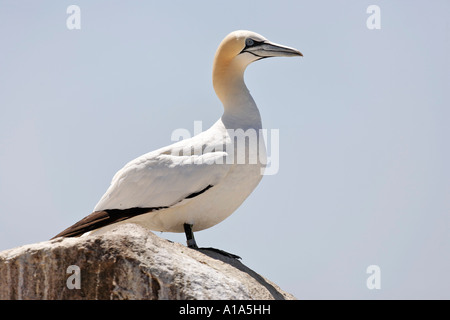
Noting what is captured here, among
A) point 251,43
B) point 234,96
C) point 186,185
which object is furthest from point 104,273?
point 251,43

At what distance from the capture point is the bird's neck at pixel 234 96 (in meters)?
9.56

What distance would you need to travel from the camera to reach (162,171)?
29.9 ft

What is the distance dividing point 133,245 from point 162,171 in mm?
2340

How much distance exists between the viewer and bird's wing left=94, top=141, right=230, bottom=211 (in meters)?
8.89

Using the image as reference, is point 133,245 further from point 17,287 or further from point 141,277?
point 17,287

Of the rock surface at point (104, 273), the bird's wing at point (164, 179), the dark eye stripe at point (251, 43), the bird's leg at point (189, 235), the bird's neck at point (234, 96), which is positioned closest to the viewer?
the rock surface at point (104, 273)

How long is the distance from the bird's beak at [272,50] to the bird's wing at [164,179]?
1790mm

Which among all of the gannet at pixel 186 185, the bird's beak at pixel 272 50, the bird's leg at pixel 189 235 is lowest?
the bird's leg at pixel 189 235

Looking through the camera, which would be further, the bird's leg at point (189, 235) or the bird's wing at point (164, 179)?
the bird's leg at point (189, 235)

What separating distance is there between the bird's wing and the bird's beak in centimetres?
179

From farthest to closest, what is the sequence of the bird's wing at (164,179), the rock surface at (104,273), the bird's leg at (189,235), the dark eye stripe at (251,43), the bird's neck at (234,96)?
the dark eye stripe at (251,43)
the bird's neck at (234,96)
the bird's leg at (189,235)
the bird's wing at (164,179)
the rock surface at (104,273)

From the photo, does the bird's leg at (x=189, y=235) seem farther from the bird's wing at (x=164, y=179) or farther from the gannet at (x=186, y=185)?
the bird's wing at (x=164, y=179)

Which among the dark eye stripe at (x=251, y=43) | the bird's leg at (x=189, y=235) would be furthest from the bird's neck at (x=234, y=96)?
the bird's leg at (x=189, y=235)
